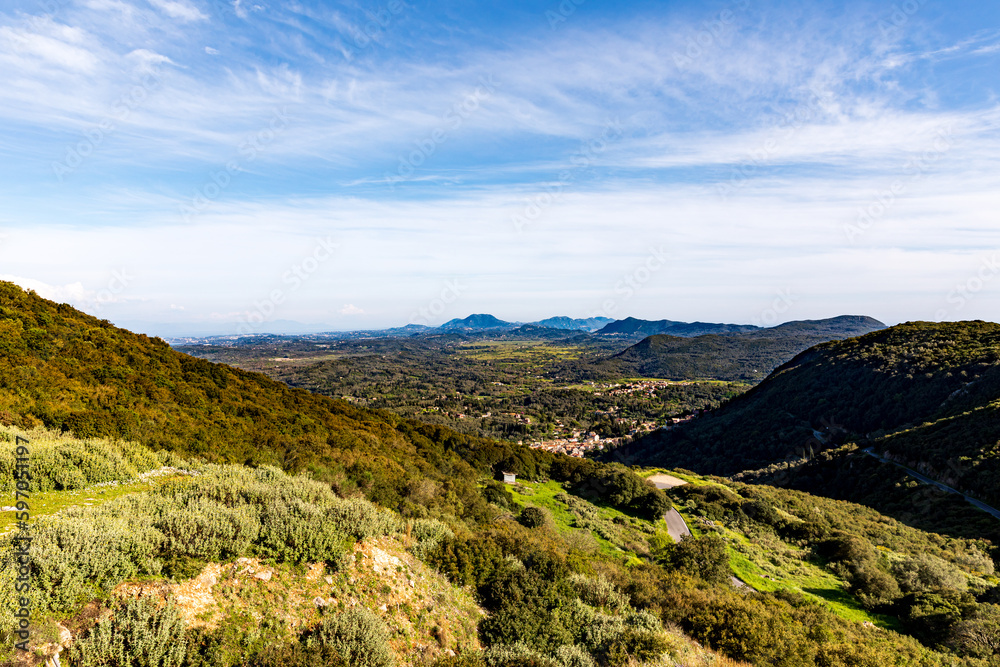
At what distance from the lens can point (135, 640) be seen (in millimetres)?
5074

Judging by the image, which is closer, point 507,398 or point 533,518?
point 533,518

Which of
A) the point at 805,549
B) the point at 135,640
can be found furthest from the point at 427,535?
the point at 805,549

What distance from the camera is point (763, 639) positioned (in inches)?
331

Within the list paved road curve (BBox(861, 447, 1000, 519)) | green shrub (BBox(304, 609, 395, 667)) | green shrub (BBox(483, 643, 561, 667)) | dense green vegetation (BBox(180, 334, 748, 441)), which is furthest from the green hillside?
dense green vegetation (BBox(180, 334, 748, 441))

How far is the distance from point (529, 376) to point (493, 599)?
179 metres

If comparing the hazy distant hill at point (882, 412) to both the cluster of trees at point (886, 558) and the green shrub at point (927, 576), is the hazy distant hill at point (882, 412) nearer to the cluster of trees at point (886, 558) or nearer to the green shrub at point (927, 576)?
the cluster of trees at point (886, 558)

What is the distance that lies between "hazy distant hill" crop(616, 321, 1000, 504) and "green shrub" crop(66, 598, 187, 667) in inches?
1724

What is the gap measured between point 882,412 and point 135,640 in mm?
70592

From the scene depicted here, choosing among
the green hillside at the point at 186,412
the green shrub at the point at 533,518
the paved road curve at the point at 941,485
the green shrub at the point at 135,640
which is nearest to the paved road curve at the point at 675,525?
the green hillside at the point at 186,412

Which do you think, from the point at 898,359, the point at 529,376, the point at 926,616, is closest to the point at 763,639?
the point at 926,616

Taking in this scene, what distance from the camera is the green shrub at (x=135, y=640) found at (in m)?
4.83

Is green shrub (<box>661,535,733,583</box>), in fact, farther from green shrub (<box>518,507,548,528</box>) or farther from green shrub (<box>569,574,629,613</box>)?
green shrub (<box>569,574,629,613</box>)

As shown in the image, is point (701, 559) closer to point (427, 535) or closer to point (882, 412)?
point (427, 535)

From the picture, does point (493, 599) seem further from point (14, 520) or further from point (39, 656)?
point (14, 520)
